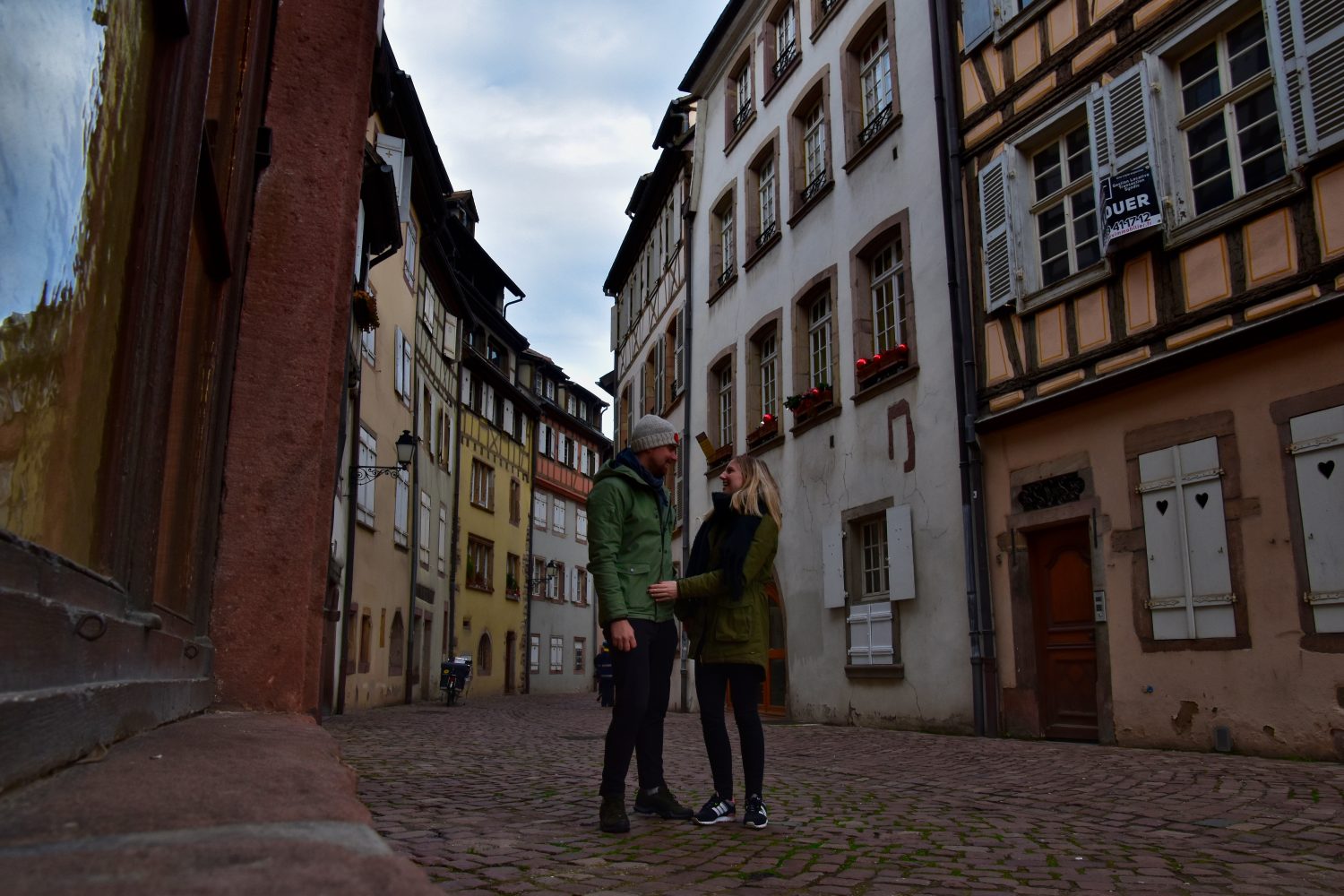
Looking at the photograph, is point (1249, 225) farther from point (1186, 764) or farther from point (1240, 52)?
point (1186, 764)

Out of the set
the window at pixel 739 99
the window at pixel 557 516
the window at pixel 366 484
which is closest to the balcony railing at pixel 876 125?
the window at pixel 739 99

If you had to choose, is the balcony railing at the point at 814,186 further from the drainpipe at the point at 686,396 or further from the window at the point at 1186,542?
the window at the point at 1186,542

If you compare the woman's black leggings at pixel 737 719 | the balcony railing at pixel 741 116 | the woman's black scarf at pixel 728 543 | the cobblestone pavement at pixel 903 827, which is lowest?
the cobblestone pavement at pixel 903 827

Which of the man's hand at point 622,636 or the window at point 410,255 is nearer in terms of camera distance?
the man's hand at point 622,636

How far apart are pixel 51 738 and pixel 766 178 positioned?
1624 cm

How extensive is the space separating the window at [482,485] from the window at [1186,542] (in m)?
23.9

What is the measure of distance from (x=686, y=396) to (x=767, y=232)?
3.92 meters

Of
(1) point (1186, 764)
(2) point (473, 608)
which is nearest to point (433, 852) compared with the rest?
(1) point (1186, 764)

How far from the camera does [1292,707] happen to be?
7.43m

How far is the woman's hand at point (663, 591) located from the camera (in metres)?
4.48

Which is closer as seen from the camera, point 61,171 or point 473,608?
point 61,171

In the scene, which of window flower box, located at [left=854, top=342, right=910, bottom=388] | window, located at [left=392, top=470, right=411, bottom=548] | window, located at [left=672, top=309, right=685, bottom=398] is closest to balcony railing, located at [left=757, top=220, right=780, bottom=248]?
window, located at [left=672, top=309, right=685, bottom=398]

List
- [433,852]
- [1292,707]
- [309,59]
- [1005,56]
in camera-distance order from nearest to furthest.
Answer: [433,852] → [309,59] → [1292,707] → [1005,56]

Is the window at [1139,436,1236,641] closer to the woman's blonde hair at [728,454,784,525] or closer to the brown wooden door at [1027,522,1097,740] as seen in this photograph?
the brown wooden door at [1027,522,1097,740]
